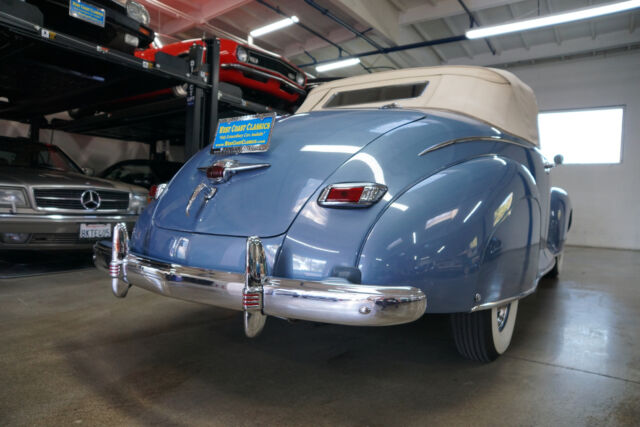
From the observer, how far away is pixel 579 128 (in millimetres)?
9250

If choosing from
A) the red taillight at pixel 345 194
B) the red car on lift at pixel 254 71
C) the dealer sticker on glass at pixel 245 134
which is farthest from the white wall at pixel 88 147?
the red taillight at pixel 345 194

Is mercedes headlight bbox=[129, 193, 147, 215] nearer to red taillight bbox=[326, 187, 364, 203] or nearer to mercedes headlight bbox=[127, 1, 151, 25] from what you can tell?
mercedes headlight bbox=[127, 1, 151, 25]

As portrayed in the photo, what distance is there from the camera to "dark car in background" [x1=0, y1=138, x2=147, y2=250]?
10.9ft

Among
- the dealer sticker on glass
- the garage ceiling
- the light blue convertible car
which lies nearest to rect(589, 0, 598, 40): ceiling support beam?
the garage ceiling

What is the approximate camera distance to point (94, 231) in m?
3.68

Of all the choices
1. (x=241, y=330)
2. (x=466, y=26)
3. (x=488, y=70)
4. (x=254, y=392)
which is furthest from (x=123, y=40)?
(x=466, y=26)

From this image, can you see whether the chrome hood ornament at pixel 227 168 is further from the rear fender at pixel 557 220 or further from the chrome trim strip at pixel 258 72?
the chrome trim strip at pixel 258 72

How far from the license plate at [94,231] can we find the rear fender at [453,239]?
10.4 feet

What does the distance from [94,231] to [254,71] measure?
227cm

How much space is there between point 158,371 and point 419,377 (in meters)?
1.12

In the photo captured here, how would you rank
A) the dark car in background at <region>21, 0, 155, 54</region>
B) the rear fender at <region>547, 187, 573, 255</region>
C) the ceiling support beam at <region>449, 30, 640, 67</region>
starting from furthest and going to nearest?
the ceiling support beam at <region>449, 30, 640, 67</region>, the dark car in background at <region>21, 0, 155, 54</region>, the rear fender at <region>547, 187, 573, 255</region>

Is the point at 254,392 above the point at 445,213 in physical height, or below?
below

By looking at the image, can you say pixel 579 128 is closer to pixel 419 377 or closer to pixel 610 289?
pixel 610 289

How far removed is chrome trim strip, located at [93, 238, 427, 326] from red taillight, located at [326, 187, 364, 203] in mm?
296
